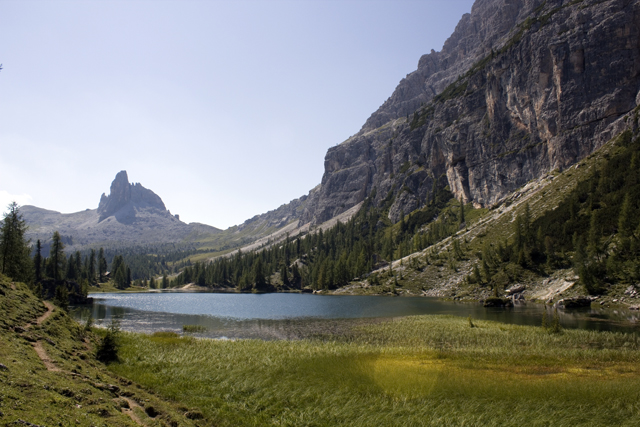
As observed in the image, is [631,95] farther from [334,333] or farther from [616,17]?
[334,333]

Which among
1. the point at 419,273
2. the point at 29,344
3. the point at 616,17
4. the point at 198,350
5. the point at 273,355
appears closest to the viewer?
the point at 29,344

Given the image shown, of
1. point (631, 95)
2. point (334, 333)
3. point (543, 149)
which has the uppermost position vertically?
→ point (631, 95)

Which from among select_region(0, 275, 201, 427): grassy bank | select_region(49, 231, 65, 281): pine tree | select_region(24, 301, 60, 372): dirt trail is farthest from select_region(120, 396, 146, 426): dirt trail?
select_region(49, 231, 65, 281): pine tree

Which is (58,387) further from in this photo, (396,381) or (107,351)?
(396,381)

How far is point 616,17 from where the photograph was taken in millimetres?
155500

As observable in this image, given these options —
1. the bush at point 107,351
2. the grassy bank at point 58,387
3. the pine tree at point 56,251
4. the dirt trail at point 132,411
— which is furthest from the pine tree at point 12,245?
the dirt trail at point 132,411

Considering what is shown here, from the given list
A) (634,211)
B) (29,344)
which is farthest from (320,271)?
(29,344)

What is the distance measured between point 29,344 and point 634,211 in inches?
4423

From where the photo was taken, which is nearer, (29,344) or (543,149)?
(29,344)

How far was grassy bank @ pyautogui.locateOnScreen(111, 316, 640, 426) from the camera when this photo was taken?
1695 cm

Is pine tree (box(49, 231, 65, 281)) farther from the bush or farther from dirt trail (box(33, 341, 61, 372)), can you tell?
dirt trail (box(33, 341, 61, 372))

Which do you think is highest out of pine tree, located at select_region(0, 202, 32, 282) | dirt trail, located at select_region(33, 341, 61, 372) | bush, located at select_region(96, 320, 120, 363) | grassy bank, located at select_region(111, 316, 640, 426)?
pine tree, located at select_region(0, 202, 32, 282)

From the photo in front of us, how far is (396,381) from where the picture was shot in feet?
71.0

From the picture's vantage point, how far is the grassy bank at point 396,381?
55.6 ft
